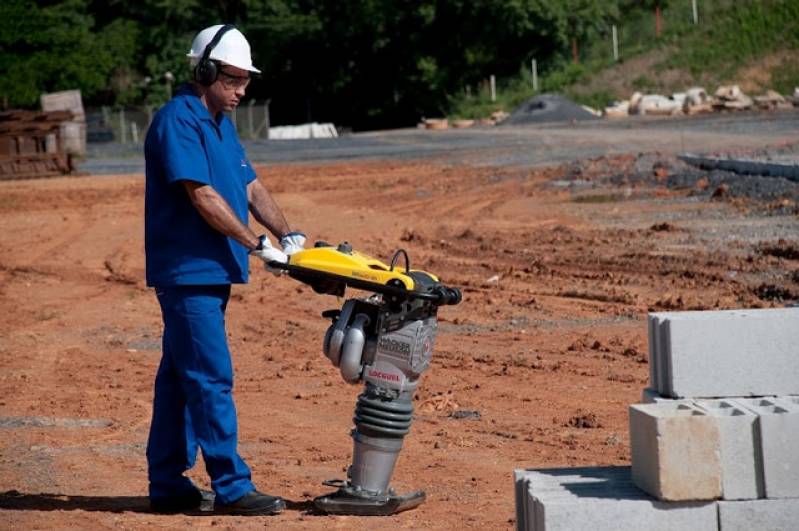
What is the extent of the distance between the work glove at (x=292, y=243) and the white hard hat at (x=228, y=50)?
0.77m

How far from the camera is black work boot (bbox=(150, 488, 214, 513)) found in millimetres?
6637

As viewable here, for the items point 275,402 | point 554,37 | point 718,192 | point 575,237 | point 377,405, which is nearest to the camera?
point 377,405

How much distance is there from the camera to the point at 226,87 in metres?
6.48

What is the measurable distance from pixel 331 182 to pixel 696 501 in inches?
844

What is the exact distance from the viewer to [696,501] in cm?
519

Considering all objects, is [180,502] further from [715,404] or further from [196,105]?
[715,404]

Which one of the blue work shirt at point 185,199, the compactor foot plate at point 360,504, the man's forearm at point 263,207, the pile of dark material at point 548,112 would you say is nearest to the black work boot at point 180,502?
the compactor foot plate at point 360,504

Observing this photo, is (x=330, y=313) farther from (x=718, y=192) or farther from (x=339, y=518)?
(x=718, y=192)

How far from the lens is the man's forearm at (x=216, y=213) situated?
245 inches

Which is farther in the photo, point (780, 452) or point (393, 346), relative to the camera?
point (393, 346)

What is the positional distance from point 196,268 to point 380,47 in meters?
58.2

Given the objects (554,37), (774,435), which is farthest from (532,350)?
(554,37)

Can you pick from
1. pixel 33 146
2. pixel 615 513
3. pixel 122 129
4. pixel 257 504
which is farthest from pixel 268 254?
pixel 122 129

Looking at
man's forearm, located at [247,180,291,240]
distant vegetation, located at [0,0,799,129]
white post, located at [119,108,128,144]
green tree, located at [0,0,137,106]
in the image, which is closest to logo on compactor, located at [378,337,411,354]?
man's forearm, located at [247,180,291,240]
